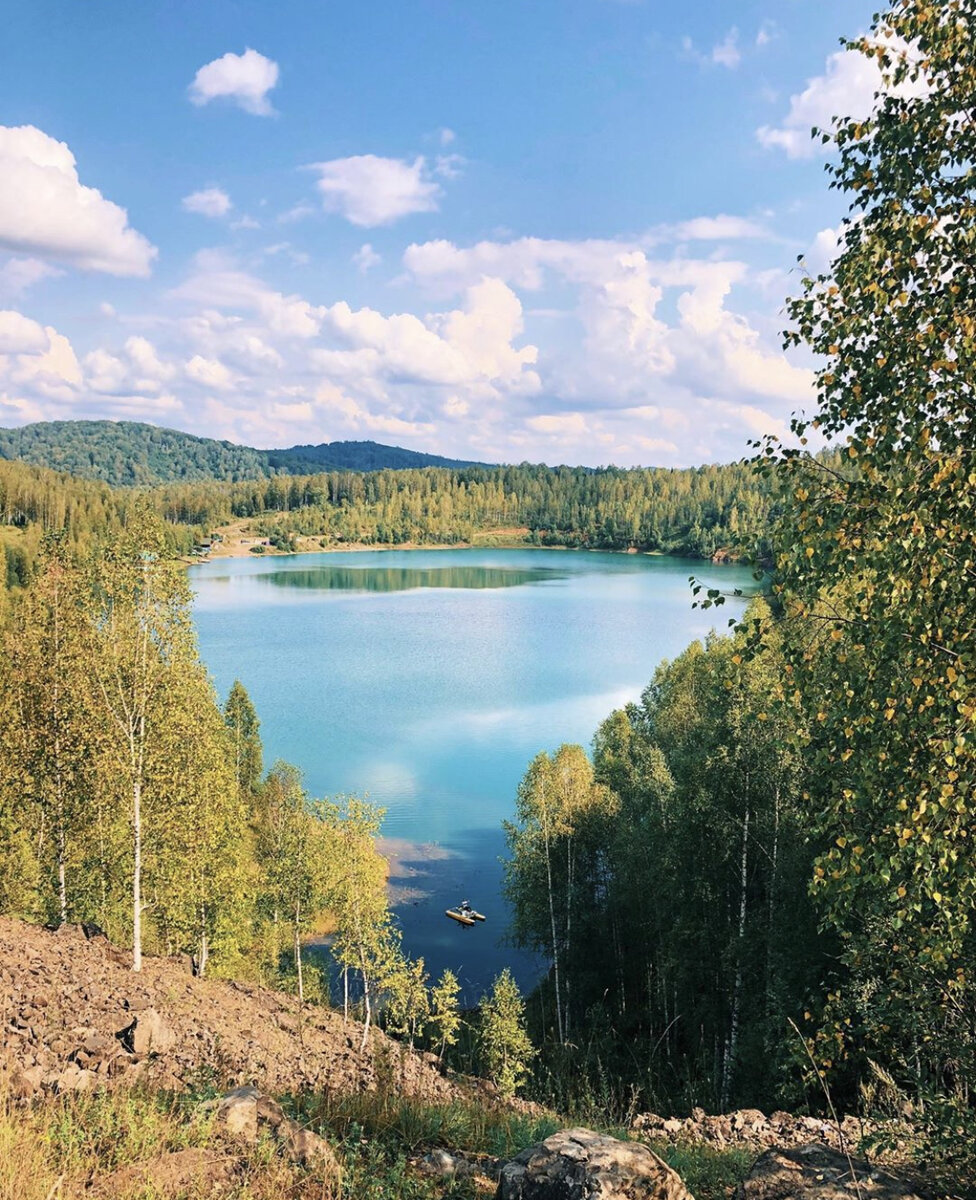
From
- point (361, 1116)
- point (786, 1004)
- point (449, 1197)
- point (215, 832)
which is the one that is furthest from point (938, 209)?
point (215, 832)

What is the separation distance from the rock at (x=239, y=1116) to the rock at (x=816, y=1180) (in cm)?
338

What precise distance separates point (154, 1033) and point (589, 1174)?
22.2ft

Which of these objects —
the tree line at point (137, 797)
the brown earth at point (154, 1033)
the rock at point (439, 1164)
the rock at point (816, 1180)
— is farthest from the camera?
the tree line at point (137, 797)

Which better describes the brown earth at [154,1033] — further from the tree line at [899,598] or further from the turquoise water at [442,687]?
the turquoise water at [442,687]

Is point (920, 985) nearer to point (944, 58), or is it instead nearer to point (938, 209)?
point (938, 209)

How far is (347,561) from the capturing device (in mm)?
185375

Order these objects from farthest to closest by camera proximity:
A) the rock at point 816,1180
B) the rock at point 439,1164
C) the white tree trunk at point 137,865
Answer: the white tree trunk at point 137,865, the rock at point 439,1164, the rock at point 816,1180

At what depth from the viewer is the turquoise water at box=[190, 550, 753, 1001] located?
34.9m

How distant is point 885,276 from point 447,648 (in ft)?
251

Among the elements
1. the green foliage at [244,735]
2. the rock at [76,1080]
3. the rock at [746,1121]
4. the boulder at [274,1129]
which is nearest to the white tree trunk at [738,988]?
the rock at [746,1121]

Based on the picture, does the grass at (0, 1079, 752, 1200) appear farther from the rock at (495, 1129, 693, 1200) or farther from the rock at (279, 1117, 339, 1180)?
the rock at (495, 1129, 693, 1200)

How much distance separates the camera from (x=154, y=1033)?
9.17m

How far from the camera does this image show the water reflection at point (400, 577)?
139m

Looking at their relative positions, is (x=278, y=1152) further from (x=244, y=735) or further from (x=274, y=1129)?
(x=244, y=735)
